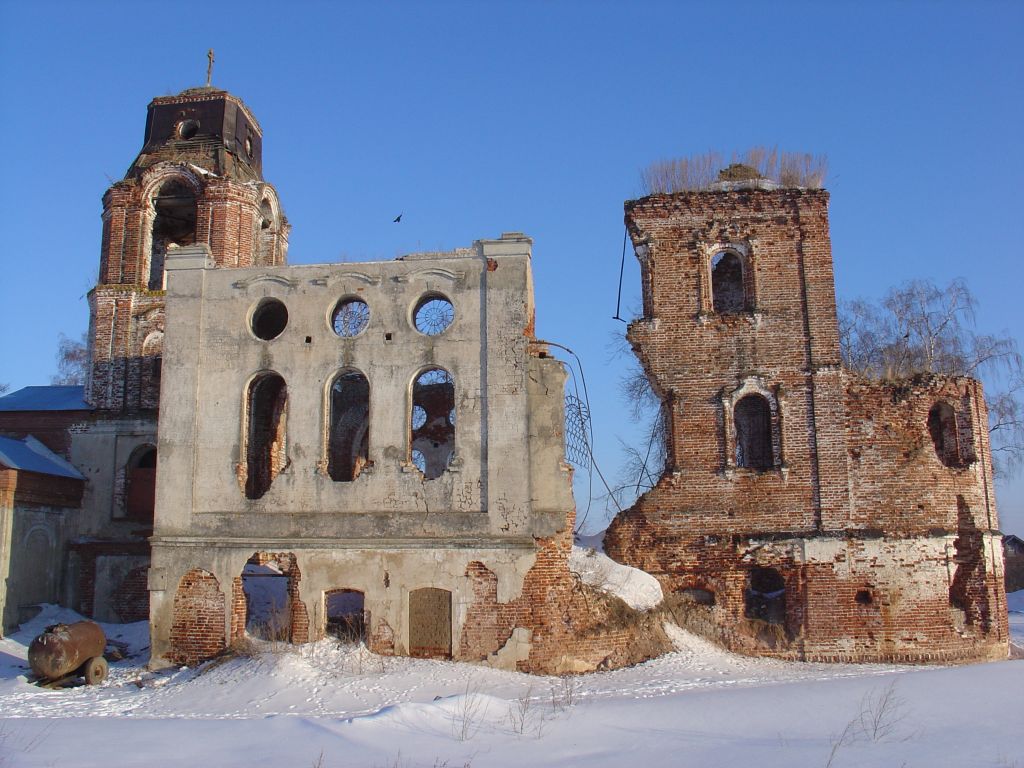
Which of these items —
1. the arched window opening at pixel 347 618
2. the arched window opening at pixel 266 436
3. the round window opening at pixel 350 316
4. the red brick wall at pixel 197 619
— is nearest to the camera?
the arched window opening at pixel 347 618

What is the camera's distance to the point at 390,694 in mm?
12352

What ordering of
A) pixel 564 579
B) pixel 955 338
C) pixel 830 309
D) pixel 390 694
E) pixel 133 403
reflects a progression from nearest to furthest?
pixel 390 694 < pixel 564 579 < pixel 830 309 < pixel 133 403 < pixel 955 338

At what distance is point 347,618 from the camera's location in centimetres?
1518

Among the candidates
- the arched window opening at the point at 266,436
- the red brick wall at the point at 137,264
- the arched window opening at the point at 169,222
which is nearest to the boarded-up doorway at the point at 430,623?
the arched window opening at the point at 266,436

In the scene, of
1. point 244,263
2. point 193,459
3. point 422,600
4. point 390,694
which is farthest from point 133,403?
point 390,694

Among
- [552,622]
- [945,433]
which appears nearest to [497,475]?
[552,622]

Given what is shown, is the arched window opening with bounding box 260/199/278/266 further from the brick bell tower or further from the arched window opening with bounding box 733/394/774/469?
the arched window opening with bounding box 733/394/774/469

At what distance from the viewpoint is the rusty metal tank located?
13.6m

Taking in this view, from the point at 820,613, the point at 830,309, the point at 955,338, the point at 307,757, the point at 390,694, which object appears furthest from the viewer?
the point at 955,338

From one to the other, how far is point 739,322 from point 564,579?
5.97m

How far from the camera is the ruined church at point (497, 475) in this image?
14344mm

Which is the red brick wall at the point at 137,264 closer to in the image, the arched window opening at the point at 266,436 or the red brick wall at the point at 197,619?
the arched window opening at the point at 266,436

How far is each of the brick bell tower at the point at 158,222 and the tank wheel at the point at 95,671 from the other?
272 inches

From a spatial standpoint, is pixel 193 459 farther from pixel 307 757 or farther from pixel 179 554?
pixel 307 757
